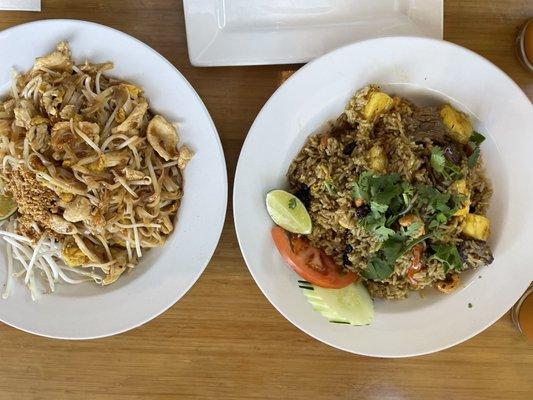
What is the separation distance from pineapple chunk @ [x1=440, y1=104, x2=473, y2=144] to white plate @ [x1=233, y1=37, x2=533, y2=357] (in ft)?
0.10

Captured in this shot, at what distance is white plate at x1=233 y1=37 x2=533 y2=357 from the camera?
5.18ft

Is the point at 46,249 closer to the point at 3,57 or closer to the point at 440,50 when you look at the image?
the point at 3,57

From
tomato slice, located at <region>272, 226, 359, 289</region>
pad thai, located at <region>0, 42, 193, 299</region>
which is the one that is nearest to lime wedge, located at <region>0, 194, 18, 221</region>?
pad thai, located at <region>0, 42, 193, 299</region>

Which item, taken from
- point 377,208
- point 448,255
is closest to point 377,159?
point 377,208

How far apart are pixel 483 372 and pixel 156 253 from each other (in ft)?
4.17

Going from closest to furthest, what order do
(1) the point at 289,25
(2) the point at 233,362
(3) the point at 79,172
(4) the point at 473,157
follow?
(3) the point at 79,172, (4) the point at 473,157, (1) the point at 289,25, (2) the point at 233,362

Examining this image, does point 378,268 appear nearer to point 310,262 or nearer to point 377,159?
point 310,262

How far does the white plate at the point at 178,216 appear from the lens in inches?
61.0

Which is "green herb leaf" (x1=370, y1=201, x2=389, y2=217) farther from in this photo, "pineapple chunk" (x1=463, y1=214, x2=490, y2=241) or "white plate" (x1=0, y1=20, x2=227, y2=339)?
"white plate" (x1=0, y1=20, x2=227, y2=339)

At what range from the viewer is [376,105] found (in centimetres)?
160

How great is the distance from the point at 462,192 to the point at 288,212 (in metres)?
0.54

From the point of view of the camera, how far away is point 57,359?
193cm

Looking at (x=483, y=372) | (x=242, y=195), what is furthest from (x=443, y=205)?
(x=483, y=372)

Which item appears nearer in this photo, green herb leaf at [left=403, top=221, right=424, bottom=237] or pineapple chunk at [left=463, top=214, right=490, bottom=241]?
green herb leaf at [left=403, top=221, right=424, bottom=237]
